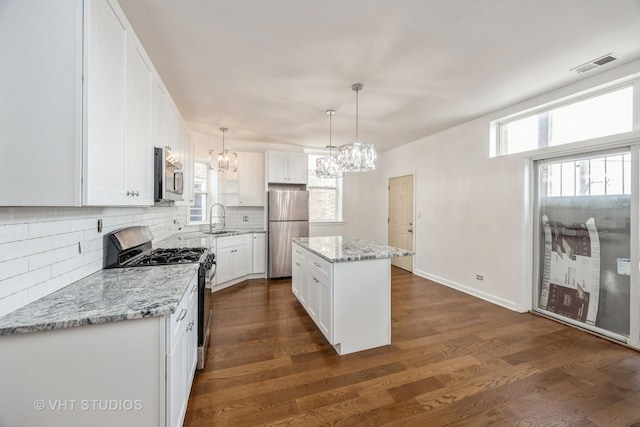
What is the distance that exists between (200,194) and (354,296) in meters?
3.74

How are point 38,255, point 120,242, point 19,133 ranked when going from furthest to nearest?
point 120,242 < point 38,255 < point 19,133

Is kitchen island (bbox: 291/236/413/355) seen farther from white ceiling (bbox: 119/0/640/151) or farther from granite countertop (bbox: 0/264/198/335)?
white ceiling (bbox: 119/0/640/151)

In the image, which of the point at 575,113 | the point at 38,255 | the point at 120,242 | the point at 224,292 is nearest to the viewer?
the point at 38,255

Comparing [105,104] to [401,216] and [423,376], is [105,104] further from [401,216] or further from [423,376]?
[401,216]

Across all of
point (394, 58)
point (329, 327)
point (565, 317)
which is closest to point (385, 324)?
point (329, 327)

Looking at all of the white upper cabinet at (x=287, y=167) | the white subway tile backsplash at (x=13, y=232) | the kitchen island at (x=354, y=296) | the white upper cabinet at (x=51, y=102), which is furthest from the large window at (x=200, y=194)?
the white upper cabinet at (x=51, y=102)

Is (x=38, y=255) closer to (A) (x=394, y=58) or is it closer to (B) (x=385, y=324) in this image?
(B) (x=385, y=324)

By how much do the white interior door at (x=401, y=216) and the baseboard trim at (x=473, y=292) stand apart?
510mm

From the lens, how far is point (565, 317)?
10.1 ft

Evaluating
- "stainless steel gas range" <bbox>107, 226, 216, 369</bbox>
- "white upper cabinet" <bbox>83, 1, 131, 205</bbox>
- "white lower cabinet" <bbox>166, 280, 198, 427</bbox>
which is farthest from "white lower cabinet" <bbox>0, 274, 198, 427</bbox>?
"stainless steel gas range" <bbox>107, 226, 216, 369</bbox>

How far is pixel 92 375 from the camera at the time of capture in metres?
1.18

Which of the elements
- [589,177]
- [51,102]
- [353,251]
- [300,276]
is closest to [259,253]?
[300,276]

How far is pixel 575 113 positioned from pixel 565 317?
2.38 meters

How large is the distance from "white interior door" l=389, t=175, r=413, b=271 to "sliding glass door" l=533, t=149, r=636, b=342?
2.26 meters
